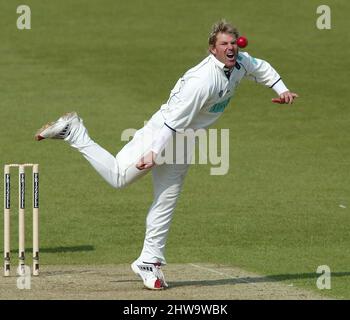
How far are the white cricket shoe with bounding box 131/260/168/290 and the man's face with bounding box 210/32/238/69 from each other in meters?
1.92

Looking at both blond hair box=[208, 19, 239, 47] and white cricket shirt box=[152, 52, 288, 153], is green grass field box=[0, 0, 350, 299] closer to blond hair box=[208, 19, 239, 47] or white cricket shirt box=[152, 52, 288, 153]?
white cricket shirt box=[152, 52, 288, 153]

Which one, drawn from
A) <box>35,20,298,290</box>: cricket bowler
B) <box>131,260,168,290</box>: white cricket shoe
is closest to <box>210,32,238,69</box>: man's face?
<box>35,20,298,290</box>: cricket bowler

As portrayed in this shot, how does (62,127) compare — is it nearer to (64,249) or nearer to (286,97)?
(286,97)

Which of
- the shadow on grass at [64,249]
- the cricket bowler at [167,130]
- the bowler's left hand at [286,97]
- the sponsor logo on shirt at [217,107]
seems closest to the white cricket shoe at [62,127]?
the cricket bowler at [167,130]

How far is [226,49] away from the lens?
10.6 metres

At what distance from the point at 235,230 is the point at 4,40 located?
13882mm

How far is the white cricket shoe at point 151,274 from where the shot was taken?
10.7 meters

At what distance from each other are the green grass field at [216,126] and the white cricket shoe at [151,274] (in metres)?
1.20

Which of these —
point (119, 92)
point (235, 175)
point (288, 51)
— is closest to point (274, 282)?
point (235, 175)

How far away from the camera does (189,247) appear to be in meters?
13.2

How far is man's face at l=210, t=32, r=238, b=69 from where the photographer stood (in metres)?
10.6

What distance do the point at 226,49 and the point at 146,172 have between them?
50.8 inches

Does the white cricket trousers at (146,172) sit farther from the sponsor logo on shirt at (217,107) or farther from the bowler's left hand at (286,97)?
the bowler's left hand at (286,97)
